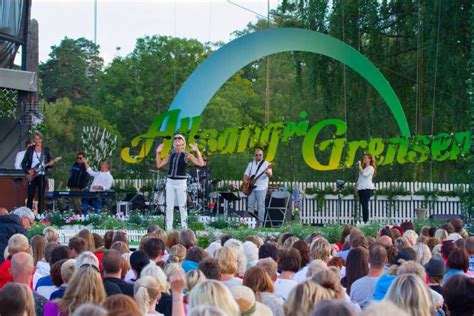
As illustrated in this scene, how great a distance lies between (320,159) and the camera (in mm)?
36781

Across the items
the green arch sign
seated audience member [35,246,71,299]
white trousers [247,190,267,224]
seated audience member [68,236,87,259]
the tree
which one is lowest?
seated audience member [35,246,71,299]

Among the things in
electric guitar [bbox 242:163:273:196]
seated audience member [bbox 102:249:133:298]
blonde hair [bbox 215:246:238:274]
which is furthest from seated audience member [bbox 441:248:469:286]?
electric guitar [bbox 242:163:273:196]

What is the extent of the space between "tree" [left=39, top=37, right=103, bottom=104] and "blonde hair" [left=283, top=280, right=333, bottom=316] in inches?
2285

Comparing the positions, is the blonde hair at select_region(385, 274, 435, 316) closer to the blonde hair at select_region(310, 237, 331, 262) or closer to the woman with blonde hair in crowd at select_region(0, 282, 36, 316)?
the woman with blonde hair in crowd at select_region(0, 282, 36, 316)

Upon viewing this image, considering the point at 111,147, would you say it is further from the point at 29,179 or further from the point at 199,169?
the point at 29,179

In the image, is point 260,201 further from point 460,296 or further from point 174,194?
point 460,296

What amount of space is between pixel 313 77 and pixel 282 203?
346 inches

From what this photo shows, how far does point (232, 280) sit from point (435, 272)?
1.82m

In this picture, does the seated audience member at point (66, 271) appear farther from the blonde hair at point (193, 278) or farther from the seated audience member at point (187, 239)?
the seated audience member at point (187, 239)

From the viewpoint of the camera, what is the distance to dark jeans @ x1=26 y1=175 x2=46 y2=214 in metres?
22.0

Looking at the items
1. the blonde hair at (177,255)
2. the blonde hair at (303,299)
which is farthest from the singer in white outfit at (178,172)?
the blonde hair at (303,299)

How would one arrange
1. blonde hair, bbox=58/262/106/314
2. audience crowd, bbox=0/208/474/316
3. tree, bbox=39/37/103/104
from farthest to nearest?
tree, bbox=39/37/103/104
blonde hair, bbox=58/262/106/314
audience crowd, bbox=0/208/474/316

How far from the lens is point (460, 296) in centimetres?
683

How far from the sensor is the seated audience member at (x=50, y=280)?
8.67m
